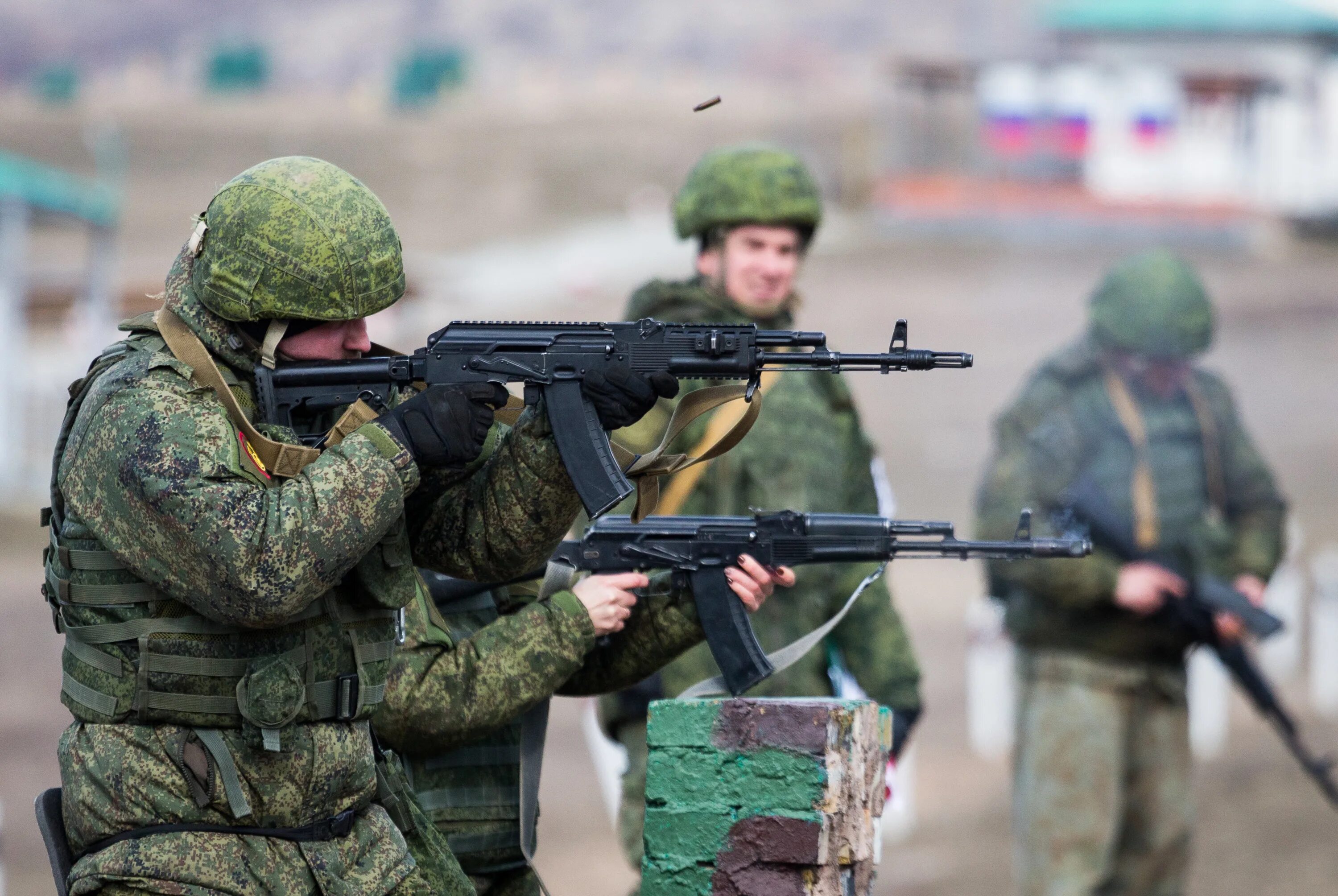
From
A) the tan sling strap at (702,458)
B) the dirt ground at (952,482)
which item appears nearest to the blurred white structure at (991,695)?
the dirt ground at (952,482)

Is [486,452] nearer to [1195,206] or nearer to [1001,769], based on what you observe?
[1001,769]

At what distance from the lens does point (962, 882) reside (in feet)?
28.9

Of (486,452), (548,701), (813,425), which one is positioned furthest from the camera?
(813,425)

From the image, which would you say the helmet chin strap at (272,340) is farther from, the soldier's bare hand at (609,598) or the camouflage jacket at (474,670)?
the soldier's bare hand at (609,598)

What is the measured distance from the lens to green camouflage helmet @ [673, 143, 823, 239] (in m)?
5.80

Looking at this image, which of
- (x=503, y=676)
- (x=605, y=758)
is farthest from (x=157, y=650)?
(x=605, y=758)

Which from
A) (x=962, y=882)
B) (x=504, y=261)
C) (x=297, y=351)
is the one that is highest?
(x=504, y=261)

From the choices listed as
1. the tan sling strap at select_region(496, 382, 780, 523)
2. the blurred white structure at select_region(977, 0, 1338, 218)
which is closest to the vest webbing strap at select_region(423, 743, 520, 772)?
the tan sling strap at select_region(496, 382, 780, 523)

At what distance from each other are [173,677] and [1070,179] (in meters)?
23.7

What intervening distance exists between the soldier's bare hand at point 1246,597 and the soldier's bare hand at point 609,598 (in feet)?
10.2

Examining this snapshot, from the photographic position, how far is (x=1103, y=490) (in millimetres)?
7137

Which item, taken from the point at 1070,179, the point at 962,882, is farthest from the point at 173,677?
the point at 1070,179

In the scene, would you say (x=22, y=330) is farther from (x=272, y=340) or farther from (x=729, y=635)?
(x=272, y=340)

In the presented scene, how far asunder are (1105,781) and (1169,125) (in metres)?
20.4
